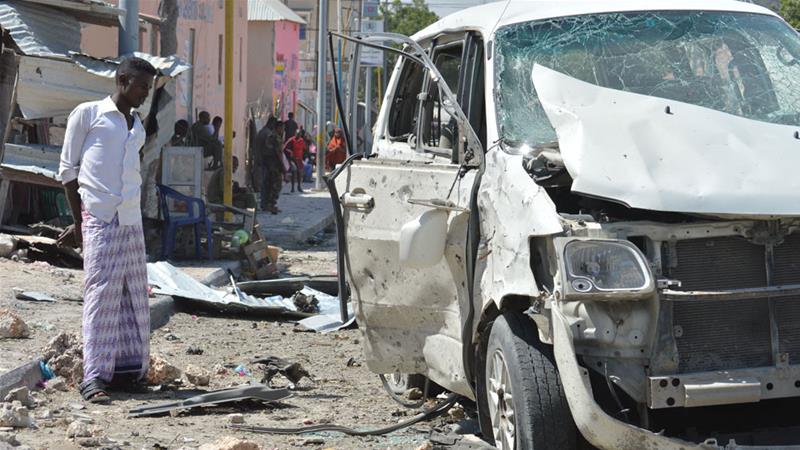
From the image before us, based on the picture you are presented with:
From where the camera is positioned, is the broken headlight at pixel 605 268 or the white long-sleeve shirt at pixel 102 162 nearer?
the broken headlight at pixel 605 268

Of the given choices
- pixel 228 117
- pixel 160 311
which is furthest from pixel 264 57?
pixel 160 311

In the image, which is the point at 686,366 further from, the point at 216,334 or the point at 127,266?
the point at 216,334

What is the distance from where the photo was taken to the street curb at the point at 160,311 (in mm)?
10820

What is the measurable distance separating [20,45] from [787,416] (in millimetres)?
10484

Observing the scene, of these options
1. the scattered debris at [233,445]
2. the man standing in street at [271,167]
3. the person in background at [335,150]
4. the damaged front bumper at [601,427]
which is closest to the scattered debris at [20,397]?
the scattered debris at [233,445]

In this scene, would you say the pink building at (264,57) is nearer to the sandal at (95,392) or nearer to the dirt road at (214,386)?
the dirt road at (214,386)

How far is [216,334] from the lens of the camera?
10.5 meters

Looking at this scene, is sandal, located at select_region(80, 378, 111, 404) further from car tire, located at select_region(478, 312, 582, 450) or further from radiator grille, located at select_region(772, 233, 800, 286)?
radiator grille, located at select_region(772, 233, 800, 286)

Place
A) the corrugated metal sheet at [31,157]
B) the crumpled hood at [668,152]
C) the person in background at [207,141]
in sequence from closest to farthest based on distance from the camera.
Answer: the crumpled hood at [668,152] < the corrugated metal sheet at [31,157] < the person in background at [207,141]

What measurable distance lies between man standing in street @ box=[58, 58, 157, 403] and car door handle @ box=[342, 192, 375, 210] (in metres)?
1.49

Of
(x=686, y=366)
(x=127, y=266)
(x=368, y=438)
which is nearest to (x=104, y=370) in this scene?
(x=127, y=266)

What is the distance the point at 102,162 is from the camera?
299 inches

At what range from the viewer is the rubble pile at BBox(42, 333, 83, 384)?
8.02m

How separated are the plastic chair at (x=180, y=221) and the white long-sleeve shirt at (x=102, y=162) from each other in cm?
754
